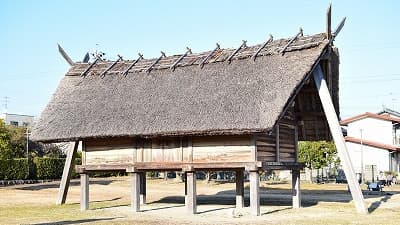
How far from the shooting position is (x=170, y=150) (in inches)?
942

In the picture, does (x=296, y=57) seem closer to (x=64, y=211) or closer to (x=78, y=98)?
(x=78, y=98)

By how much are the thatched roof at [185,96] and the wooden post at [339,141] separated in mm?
1218

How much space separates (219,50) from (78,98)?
7750 millimetres

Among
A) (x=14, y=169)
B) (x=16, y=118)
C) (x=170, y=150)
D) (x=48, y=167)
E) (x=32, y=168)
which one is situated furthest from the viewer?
(x=16, y=118)

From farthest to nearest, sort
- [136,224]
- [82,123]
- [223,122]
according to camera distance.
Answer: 1. [82,123]
2. [223,122]
3. [136,224]

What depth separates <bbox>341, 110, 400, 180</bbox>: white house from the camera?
5881 centimetres

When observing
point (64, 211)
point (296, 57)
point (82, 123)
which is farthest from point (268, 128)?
point (64, 211)

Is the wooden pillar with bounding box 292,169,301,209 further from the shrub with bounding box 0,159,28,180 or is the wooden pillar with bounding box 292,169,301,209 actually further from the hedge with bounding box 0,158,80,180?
the shrub with bounding box 0,159,28,180

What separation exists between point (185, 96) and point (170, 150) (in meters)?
2.61

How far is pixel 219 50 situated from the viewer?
1041 inches

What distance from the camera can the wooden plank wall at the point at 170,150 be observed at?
875 inches

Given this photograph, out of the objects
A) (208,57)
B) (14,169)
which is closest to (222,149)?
(208,57)

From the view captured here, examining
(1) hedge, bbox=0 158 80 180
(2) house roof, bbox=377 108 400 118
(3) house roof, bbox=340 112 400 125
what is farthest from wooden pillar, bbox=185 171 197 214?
(2) house roof, bbox=377 108 400 118

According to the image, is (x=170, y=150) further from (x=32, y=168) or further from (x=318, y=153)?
(x=32, y=168)
